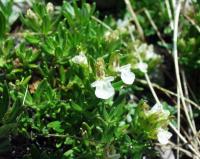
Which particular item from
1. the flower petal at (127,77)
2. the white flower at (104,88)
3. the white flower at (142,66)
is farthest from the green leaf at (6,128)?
the white flower at (142,66)

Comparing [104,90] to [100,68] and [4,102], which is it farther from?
[4,102]

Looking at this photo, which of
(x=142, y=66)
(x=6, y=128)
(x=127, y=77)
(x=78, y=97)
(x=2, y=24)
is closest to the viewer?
(x=6, y=128)

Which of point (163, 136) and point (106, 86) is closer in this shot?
point (106, 86)

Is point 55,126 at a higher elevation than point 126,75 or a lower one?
lower

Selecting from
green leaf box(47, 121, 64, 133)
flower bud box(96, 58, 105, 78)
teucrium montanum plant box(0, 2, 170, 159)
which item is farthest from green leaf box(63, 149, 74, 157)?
flower bud box(96, 58, 105, 78)

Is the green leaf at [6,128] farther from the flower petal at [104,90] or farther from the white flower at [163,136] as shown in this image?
the white flower at [163,136]

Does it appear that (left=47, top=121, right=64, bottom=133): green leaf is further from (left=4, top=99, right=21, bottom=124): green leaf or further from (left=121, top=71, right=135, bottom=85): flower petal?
(left=121, top=71, right=135, bottom=85): flower petal

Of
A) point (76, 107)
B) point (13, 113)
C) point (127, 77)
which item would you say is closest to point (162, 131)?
point (127, 77)

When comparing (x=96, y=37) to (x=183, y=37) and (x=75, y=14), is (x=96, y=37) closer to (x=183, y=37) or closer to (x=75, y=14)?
(x=75, y=14)

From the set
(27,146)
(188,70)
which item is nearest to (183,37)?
(188,70)
